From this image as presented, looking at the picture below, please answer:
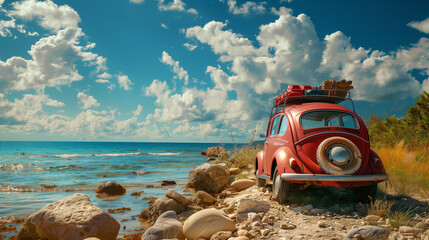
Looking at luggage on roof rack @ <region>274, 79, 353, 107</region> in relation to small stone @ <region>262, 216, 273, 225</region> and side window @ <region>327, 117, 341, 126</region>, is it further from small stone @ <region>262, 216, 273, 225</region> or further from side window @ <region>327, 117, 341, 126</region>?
small stone @ <region>262, 216, 273, 225</region>

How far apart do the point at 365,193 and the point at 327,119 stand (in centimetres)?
182

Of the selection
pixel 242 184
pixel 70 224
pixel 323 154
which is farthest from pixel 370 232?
pixel 242 184

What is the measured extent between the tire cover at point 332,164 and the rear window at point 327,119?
549 mm

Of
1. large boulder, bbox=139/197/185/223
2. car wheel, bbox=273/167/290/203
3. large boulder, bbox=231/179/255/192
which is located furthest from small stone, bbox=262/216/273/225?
→ large boulder, bbox=231/179/255/192

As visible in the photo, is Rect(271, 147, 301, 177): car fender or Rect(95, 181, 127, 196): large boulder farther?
Rect(95, 181, 127, 196): large boulder

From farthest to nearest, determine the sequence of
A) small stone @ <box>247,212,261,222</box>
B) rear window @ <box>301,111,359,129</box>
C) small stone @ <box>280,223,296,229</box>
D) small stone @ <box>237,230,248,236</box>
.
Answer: rear window @ <box>301,111,359,129</box>, small stone @ <box>247,212,261,222</box>, small stone @ <box>280,223,296,229</box>, small stone @ <box>237,230,248,236</box>

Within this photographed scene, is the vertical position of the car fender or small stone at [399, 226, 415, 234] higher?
the car fender

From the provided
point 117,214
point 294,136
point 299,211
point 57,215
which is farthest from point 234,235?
point 117,214

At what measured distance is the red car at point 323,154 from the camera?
5090 millimetres

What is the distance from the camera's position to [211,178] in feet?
32.9

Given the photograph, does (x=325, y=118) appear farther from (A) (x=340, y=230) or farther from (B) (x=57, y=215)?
(B) (x=57, y=215)

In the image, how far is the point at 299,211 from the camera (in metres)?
5.21

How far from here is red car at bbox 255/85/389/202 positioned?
5.09 m

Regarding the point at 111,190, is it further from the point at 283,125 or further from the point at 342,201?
the point at 342,201
